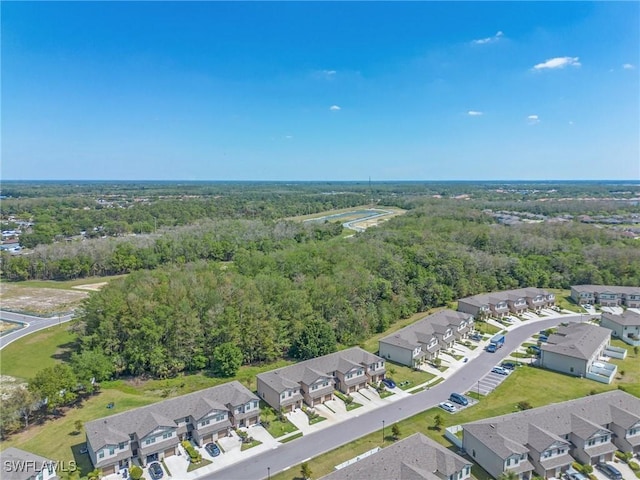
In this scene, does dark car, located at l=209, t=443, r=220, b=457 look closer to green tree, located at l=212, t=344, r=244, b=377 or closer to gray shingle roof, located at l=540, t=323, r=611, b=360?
green tree, located at l=212, t=344, r=244, b=377

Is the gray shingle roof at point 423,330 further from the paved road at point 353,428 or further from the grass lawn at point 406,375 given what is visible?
the paved road at point 353,428

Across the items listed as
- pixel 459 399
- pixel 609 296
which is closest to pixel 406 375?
pixel 459 399

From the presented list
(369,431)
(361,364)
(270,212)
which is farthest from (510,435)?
(270,212)

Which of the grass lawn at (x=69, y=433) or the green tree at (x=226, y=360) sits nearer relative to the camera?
the grass lawn at (x=69, y=433)

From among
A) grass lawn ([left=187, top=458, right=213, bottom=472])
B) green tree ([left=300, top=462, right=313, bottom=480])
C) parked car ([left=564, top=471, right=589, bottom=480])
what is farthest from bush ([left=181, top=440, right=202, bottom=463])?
→ parked car ([left=564, top=471, right=589, bottom=480])

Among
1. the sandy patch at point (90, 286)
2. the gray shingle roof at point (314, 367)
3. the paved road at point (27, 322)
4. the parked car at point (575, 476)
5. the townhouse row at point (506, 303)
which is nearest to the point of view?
A: the parked car at point (575, 476)

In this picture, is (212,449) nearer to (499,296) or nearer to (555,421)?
(555,421)

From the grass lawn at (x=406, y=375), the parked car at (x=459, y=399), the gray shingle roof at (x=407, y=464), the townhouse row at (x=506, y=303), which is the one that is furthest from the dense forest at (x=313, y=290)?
the gray shingle roof at (x=407, y=464)

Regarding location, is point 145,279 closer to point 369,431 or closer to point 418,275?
point 369,431
